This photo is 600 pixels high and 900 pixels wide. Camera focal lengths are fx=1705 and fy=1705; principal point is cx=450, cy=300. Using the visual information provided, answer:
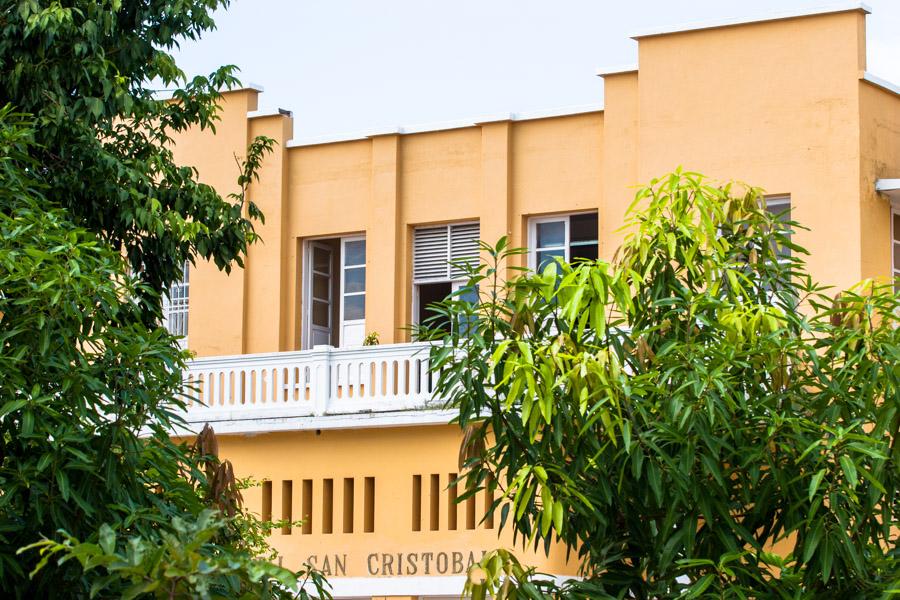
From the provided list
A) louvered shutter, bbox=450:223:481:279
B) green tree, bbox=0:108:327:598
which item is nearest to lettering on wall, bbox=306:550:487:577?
louvered shutter, bbox=450:223:481:279

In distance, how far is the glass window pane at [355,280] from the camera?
2348 centimetres

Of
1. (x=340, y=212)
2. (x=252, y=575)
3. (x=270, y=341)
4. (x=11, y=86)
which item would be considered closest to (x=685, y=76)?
(x=340, y=212)

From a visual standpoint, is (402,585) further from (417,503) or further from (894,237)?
(894,237)

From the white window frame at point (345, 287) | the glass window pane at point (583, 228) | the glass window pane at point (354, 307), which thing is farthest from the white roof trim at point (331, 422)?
the glass window pane at point (583, 228)

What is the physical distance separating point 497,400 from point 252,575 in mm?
3512

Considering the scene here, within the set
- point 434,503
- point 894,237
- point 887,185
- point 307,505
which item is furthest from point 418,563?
point 887,185

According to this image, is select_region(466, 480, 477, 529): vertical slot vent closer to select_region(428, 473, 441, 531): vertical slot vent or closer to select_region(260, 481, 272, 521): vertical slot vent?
select_region(428, 473, 441, 531): vertical slot vent

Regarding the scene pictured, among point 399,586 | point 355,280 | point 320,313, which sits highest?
point 355,280

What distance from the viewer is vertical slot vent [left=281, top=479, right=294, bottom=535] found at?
2130 cm

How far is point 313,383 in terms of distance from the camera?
21.1 meters

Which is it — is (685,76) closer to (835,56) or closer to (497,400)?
(835,56)

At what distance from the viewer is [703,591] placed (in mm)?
9047

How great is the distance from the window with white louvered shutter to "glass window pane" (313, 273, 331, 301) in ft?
5.03

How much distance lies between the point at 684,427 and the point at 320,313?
1496 cm
